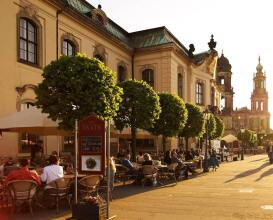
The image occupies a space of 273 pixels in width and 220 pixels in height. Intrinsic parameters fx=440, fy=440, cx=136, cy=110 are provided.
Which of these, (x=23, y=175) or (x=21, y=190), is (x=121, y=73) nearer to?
(x=23, y=175)

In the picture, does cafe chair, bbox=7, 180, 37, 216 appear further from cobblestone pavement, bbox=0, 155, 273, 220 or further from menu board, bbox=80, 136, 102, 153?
menu board, bbox=80, 136, 102, 153

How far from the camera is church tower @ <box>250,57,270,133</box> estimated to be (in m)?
134

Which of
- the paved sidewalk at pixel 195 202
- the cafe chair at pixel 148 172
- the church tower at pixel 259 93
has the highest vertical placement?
the church tower at pixel 259 93

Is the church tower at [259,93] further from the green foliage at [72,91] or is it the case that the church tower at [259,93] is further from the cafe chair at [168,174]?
the green foliage at [72,91]

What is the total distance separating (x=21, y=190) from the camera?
10961 mm

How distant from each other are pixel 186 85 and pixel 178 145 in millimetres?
6019

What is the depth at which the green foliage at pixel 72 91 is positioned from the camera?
15.5m

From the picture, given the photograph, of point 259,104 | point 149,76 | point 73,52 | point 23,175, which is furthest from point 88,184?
point 259,104

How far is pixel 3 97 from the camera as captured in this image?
19.7m

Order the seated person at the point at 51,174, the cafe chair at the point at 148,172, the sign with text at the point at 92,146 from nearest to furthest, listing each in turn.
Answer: the sign with text at the point at 92,146, the seated person at the point at 51,174, the cafe chair at the point at 148,172

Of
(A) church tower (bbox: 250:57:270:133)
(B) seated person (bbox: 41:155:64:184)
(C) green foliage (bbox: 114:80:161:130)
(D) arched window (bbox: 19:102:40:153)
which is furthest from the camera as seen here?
(A) church tower (bbox: 250:57:270:133)

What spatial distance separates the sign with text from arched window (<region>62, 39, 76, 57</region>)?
1583cm

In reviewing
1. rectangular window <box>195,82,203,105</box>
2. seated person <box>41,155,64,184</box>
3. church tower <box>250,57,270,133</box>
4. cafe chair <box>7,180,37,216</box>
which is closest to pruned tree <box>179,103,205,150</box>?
rectangular window <box>195,82,203,105</box>

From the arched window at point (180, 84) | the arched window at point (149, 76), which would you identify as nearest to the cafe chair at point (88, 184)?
the arched window at point (149, 76)
